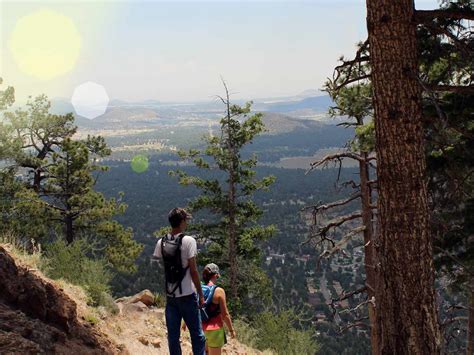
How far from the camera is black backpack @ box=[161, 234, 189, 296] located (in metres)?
4.22

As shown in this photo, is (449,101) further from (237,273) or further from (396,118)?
(237,273)

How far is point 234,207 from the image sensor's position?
53.8 feet

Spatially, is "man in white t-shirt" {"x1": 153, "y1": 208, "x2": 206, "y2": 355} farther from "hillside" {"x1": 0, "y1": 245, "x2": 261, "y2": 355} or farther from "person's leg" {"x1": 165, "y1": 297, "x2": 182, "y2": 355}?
"hillside" {"x1": 0, "y1": 245, "x2": 261, "y2": 355}

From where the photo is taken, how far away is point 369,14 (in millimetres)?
3762

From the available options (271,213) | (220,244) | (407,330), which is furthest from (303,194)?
(407,330)

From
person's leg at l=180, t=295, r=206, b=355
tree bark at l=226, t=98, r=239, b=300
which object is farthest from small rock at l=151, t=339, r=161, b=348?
tree bark at l=226, t=98, r=239, b=300

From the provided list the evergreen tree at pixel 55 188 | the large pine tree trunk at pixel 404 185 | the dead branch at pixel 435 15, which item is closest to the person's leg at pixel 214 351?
the large pine tree trunk at pixel 404 185

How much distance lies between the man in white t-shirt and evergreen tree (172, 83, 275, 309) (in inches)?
450

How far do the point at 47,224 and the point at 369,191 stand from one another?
12.3 metres

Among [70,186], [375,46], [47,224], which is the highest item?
[375,46]

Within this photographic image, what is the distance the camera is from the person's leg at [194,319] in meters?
4.35

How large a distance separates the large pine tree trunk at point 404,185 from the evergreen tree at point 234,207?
40.5 feet

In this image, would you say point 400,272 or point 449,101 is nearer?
point 400,272

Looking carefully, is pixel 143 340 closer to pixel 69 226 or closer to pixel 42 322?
pixel 42 322
